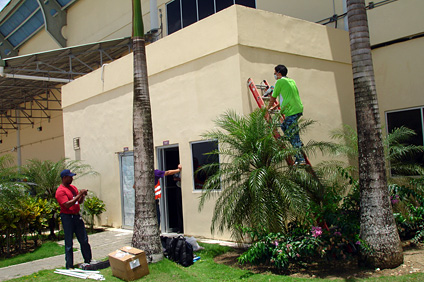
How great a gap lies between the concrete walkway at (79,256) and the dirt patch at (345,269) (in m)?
3.12

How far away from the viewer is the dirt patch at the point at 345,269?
6.34 metres

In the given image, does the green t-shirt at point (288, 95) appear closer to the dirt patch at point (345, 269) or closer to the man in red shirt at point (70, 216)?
the dirt patch at point (345, 269)

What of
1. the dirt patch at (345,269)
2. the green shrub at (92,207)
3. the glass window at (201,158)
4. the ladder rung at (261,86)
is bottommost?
the dirt patch at (345,269)

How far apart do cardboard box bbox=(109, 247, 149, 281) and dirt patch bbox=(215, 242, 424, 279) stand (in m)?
1.51

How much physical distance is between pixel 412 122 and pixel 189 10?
902 centimetres

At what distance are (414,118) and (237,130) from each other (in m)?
5.47

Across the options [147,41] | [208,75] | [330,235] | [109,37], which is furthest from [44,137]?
[330,235]

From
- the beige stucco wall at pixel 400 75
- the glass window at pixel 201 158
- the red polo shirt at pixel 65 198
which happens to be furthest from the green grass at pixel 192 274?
the beige stucco wall at pixel 400 75

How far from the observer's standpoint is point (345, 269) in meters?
6.77

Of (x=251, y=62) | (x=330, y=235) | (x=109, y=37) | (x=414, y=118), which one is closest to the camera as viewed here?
(x=330, y=235)

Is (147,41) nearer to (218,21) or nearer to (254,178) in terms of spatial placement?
(218,21)

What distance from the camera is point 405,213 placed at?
8.05 m

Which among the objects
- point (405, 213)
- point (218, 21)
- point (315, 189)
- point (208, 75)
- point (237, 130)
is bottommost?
point (405, 213)

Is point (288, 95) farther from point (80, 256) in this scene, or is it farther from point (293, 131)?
point (80, 256)
